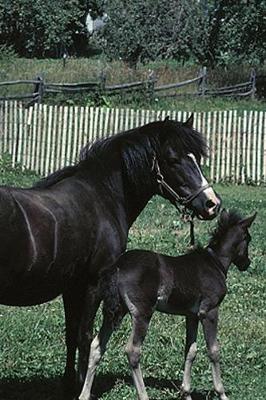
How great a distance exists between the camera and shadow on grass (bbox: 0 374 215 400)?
6.18m

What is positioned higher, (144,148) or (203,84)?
(144,148)

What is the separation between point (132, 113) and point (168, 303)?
44.1 feet

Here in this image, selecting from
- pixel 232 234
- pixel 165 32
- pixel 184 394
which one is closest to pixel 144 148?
pixel 232 234

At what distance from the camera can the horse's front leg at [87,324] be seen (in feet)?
18.9

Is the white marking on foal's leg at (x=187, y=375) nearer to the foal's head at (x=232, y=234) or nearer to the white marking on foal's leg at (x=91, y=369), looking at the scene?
the white marking on foal's leg at (x=91, y=369)

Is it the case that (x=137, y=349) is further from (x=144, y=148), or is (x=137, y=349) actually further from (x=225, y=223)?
(x=144, y=148)

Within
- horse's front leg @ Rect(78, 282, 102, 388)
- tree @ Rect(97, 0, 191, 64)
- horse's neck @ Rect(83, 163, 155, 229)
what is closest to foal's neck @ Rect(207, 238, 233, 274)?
horse's neck @ Rect(83, 163, 155, 229)

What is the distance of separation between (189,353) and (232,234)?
94cm

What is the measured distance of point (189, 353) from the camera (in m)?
5.98

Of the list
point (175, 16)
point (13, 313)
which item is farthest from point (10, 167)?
point (175, 16)

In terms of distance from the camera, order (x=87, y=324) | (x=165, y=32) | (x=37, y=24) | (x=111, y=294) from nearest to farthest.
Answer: (x=111, y=294), (x=87, y=324), (x=165, y=32), (x=37, y=24)

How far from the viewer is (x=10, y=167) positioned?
1859 cm

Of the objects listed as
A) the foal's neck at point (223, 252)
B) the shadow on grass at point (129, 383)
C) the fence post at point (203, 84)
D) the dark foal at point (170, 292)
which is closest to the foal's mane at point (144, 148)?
the dark foal at point (170, 292)

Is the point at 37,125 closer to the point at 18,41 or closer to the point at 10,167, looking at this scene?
the point at 10,167
